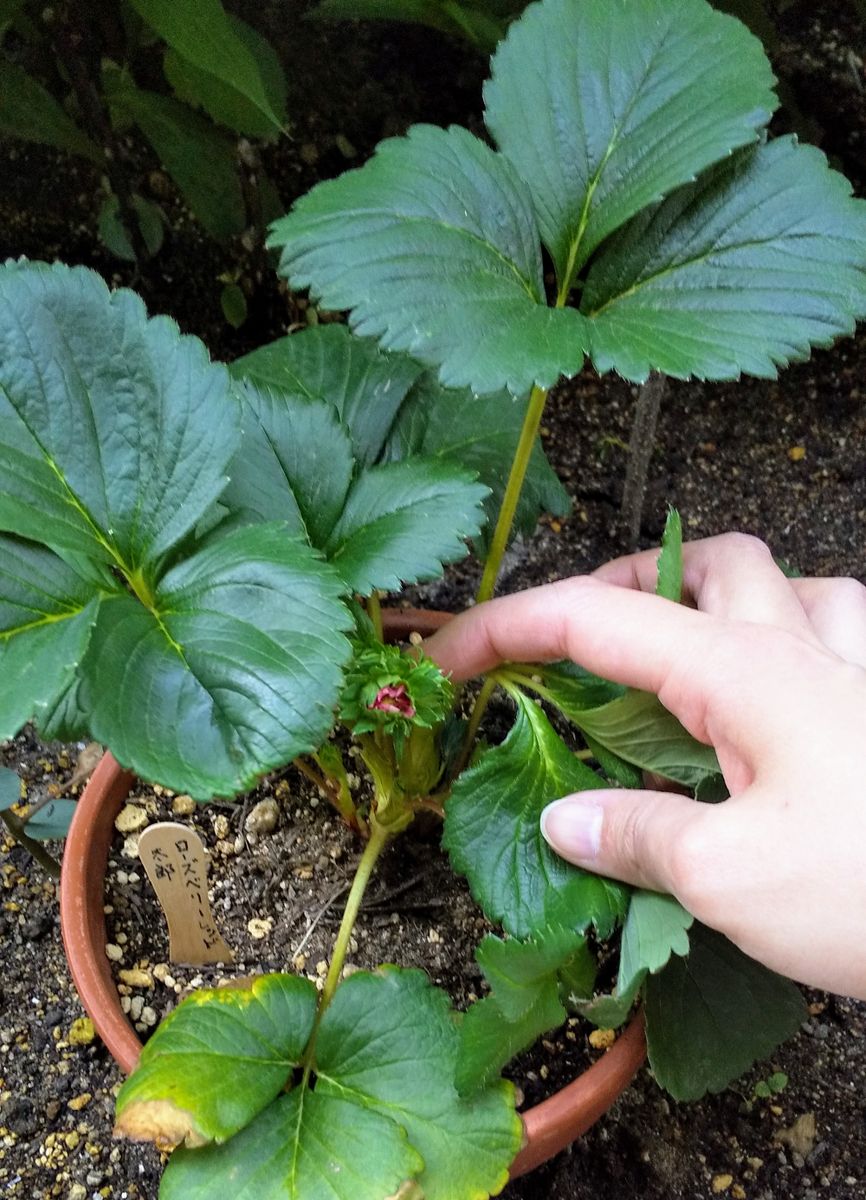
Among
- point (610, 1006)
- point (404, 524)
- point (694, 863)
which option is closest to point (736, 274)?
point (404, 524)

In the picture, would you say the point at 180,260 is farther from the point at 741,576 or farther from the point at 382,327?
the point at 741,576

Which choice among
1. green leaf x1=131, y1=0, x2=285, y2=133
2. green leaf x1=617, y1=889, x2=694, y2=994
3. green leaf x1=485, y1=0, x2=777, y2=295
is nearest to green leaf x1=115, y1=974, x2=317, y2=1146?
green leaf x1=617, y1=889, x2=694, y2=994

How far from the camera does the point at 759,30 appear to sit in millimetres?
1122

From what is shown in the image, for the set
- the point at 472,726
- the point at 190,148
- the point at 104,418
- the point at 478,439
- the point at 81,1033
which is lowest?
the point at 81,1033

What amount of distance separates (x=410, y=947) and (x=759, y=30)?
3.37ft

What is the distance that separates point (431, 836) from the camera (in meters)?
0.98

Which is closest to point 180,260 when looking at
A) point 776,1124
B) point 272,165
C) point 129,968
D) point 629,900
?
point 272,165

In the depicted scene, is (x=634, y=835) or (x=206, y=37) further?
(x=206, y=37)

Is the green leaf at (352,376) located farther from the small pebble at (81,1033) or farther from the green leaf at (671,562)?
the small pebble at (81,1033)

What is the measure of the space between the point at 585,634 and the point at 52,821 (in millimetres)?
531

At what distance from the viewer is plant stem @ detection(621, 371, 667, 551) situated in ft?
3.60

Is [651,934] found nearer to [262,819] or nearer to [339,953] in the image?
[339,953]

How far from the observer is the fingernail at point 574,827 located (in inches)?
27.4

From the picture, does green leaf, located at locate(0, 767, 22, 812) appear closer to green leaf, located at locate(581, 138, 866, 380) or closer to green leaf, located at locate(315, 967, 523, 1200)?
green leaf, located at locate(315, 967, 523, 1200)
